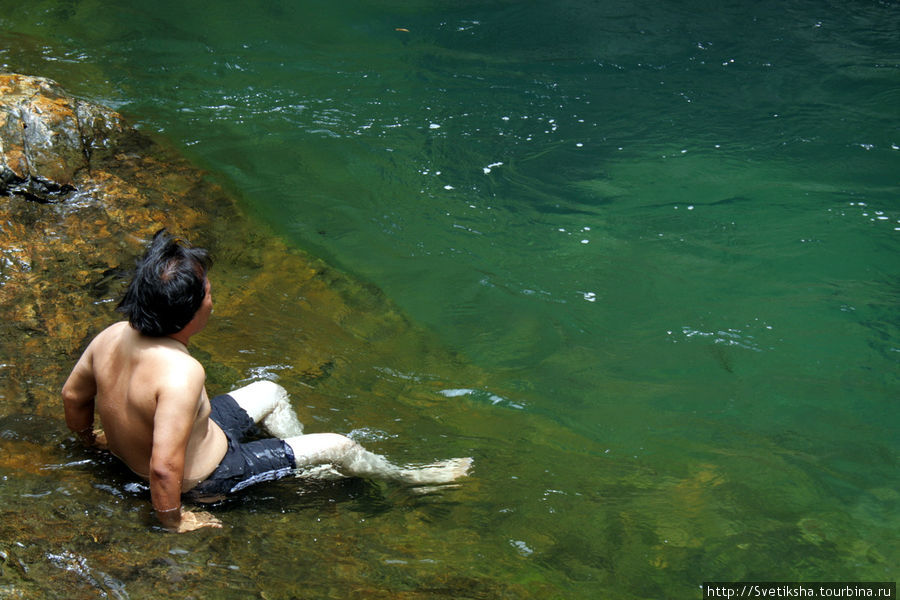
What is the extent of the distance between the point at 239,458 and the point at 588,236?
394cm

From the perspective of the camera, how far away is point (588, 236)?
21.0 feet

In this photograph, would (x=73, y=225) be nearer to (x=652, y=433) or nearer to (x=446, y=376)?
(x=446, y=376)

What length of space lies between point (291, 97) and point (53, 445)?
5.85 m

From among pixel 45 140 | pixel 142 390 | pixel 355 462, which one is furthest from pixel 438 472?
pixel 45 140

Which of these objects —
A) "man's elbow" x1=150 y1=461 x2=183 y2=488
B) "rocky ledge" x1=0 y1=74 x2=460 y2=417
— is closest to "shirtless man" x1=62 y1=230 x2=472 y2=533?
"man's elbow" x1=150 y1=461 x2=183 y2=488

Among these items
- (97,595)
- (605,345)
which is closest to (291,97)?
(605,345)

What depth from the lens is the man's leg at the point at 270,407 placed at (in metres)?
3.62

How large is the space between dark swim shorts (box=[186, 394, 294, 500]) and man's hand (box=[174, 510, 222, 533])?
0.68ft

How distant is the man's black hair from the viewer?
2.77 meters

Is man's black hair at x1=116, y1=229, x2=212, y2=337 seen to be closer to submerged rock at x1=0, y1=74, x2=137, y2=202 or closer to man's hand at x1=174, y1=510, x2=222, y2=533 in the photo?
man's hand at x1=174, y1=510, x2=222, y2=533

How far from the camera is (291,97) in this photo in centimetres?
838

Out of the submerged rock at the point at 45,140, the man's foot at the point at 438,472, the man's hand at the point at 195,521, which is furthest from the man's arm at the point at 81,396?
the submerged rock at the point at 45,140

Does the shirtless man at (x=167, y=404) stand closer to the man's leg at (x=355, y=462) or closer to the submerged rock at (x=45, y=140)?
the man's leg at (x=355, y=462)

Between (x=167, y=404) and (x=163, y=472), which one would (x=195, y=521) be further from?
(x=167, y=404)
